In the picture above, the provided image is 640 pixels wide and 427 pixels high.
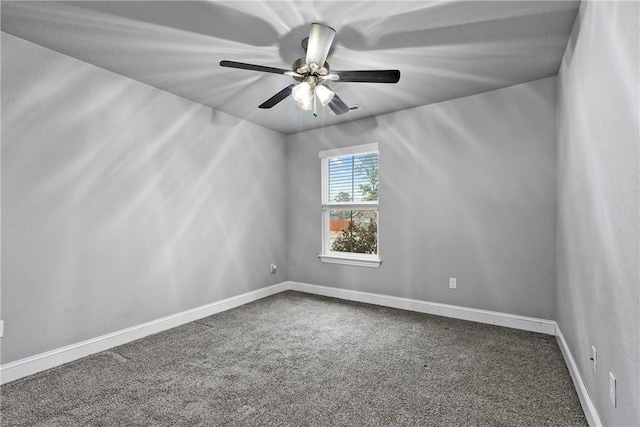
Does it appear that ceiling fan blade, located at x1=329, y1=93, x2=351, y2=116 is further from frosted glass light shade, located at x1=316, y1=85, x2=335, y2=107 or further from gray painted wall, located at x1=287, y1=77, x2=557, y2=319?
gray painted wall, located at x1=287, y1=77, x2=557, y2=319

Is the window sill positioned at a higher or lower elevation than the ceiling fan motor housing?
lower

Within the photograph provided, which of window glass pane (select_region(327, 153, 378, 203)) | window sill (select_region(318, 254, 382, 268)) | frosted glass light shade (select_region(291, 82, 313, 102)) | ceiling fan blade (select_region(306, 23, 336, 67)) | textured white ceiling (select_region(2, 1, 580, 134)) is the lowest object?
window sill (select_region(318, 254, 382, 268))

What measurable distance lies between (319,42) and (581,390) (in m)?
2.75

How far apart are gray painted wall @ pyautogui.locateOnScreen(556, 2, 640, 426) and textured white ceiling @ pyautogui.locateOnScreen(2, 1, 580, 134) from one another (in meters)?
0.41

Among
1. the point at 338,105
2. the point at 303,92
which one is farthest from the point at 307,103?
the point at 338,105

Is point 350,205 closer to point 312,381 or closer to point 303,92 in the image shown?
point 303,92

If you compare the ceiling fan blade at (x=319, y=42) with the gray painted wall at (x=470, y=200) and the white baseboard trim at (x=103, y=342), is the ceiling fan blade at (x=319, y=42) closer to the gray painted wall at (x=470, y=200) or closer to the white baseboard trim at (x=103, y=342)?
the gray painted wall at (x=470, y=200)

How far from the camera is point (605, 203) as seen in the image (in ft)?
4.98

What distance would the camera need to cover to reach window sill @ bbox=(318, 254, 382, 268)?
13.3 ft

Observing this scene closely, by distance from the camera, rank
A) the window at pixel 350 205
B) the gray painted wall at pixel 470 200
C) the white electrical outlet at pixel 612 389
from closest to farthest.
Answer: the white electrical outlet at pixel 612 389 < the gray painted wall at pixel 470 200 < the window at pixel 350 205

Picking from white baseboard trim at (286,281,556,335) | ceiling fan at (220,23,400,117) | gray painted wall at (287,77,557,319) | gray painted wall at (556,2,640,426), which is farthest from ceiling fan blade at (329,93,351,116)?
white baseboard trim at (286,281,556,335)

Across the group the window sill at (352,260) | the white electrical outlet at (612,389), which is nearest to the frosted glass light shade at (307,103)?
the window sill at (352,260)

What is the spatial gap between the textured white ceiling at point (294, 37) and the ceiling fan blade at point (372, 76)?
0.30 m

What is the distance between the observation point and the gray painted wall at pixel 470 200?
3.05 metres
